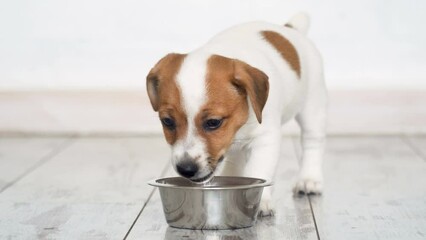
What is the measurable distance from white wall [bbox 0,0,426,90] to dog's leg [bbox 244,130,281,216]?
256 cm

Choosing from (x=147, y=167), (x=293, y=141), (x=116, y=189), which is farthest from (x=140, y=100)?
(x=116, y=189)

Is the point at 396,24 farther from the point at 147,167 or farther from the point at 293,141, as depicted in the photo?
the point at 147,167

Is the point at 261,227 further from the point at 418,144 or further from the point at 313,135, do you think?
the point at 418,144

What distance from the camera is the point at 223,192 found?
9.11ft

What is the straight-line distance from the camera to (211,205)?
9.21 ft

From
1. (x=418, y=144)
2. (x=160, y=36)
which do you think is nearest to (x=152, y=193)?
(x=418, y=144)

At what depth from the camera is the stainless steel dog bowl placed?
2.78m

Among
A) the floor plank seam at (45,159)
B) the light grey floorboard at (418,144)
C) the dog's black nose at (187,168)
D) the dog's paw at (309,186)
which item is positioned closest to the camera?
the dog's black nose at (187,168)

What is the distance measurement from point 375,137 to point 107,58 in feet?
5.86

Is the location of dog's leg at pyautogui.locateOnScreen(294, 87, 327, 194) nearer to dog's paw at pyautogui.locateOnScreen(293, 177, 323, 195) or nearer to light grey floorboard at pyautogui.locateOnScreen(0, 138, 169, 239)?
dog's paw at pyautogui.locateOnScreen(293, 177, 323, 195)

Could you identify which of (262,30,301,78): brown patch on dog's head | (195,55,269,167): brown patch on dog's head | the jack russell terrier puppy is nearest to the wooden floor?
the jack russell terrier puppy

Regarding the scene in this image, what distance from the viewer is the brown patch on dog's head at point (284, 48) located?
11.2ft

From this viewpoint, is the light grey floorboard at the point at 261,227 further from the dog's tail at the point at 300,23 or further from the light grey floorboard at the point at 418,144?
the light grey floorboard at the point at 418,144

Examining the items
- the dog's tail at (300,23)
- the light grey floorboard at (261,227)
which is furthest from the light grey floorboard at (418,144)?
the light grey floorboard at (261,227)
